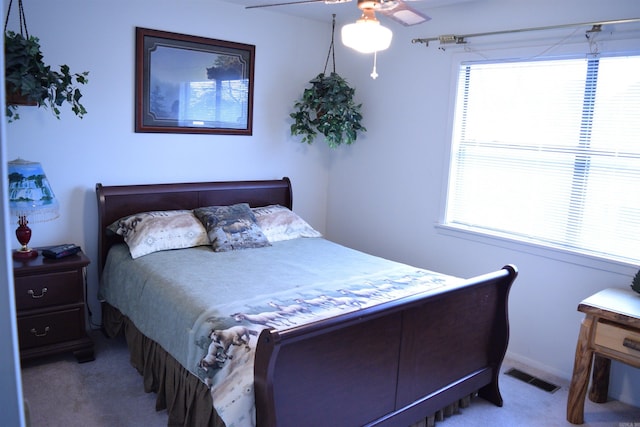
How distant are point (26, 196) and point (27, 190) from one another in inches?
1.4

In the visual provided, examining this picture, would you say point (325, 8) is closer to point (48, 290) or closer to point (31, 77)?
point (31, 77)

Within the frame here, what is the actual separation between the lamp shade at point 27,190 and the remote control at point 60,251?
0.85ft

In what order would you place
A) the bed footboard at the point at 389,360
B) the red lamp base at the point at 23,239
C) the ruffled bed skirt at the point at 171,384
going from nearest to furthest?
the bed footboard at the point at 389,360 → the ruffled bed skirt at the point at 171,384 → the red lamp base at the point at 23,239

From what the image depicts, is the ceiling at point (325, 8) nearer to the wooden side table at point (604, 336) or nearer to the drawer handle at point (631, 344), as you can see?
the wooden side table at point (604, 336)

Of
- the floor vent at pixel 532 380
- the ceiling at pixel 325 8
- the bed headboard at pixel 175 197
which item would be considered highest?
the ceiling at pixel 325 8

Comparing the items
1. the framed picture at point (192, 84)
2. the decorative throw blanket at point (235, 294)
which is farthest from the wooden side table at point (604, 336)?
the framed picture at point (192, 84)

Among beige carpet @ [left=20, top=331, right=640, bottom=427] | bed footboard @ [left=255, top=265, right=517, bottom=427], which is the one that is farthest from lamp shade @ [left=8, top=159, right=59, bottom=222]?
bed footboard @ [left=255, top=265, right=517, bottom=427]

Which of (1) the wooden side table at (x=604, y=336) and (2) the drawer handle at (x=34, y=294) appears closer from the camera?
(1) the wooden side table at (x=604, y=336)

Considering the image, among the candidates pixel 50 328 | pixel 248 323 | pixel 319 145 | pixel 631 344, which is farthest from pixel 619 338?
pixel 50 328

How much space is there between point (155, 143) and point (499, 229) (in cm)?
261

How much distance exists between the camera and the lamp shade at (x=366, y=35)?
6.63 ft

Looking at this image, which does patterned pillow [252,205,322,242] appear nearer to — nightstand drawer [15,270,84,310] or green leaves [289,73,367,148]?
green leaves [289,73,367,148]

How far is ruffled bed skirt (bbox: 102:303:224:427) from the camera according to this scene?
7.36ft

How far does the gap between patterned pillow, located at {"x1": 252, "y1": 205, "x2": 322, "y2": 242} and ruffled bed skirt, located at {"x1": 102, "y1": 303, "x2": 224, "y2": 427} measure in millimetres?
1212
